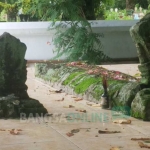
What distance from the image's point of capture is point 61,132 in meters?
5.59

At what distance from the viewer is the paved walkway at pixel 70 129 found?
4.99 metres

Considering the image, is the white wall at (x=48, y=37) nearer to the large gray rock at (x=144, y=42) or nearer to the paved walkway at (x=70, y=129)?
the paved walkway at (x=70, y=129)

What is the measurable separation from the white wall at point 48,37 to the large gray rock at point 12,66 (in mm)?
7765

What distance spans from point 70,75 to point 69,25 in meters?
5.83

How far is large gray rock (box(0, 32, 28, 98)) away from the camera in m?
6.51

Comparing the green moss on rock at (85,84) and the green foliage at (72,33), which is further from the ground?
the green foliage at (72,33)

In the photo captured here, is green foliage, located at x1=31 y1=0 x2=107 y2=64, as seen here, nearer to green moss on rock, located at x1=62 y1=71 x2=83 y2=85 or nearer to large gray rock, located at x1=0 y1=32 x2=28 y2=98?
green moss on rock, located at x1=62 y1=71 x2=83 y2=85

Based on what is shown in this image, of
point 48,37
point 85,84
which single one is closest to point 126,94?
point 85,84

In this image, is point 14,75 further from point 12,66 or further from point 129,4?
point 129,4

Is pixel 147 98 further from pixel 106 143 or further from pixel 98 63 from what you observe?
pixel 98 63

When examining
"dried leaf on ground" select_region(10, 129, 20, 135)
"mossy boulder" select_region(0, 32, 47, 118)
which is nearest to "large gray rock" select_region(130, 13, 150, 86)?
"mossy boulder" select_region(0, 32, 47, 118)

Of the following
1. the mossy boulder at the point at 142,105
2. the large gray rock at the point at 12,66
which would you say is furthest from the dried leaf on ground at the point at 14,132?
the mossy boulder at the point at 142,105

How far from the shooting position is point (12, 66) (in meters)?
6.55

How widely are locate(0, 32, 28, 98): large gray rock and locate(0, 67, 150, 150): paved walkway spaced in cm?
55
